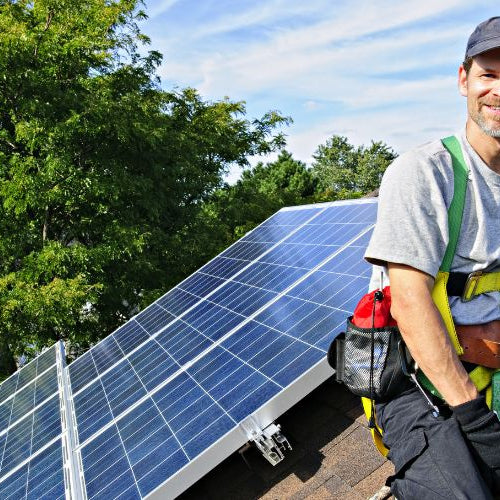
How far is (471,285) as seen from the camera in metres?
2.03

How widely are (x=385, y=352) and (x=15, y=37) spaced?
1128 cm

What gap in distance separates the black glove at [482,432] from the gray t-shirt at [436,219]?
341 millimetres

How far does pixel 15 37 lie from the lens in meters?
11.1

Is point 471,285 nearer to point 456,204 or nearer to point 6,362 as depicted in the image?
point 456,204

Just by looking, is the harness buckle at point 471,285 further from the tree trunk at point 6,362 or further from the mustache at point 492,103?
the tree trunk at point 6,362

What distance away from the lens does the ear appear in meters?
2.03

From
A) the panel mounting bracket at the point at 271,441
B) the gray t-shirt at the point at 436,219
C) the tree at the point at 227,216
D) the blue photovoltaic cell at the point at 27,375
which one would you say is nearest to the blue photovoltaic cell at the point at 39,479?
the panel mounting bracket at the point at 271,441

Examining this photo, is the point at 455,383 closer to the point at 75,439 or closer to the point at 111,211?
the point at 75,439

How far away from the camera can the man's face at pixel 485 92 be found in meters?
1.91

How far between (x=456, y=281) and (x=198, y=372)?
10.3 ft

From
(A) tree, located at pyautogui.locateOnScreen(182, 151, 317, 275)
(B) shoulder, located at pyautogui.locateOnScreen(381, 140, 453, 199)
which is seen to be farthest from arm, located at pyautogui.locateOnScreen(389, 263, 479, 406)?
(A) tree, located at pyautogui.locateOnScreen(182, 151, 317, 275)

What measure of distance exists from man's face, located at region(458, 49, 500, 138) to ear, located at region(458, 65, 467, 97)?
27 mm

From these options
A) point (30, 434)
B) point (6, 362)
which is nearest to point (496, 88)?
point (30, 434)

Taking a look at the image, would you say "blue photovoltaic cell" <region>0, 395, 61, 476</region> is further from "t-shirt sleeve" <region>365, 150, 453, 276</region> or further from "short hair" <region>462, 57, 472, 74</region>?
"short hair" <region>462, 57, 472, 74</region>
